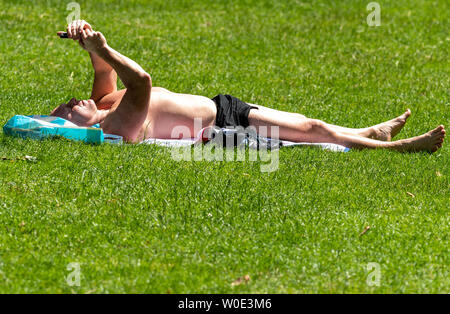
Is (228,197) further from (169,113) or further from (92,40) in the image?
(92,40)

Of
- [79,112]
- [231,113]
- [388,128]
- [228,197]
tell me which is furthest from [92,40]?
[388,128]

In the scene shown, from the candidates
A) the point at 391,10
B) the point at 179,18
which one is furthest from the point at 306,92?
the point at 391,10

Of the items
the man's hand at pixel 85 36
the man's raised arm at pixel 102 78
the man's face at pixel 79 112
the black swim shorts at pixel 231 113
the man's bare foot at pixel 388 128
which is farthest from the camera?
the man's bare foot at pixel 388 128

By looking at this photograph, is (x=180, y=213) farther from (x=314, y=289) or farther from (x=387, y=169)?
(x=387, y=169)

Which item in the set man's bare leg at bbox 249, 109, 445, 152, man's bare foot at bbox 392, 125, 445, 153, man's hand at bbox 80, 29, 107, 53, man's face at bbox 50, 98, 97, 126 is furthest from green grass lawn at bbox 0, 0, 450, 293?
man's hand at bbox 80, 29, 107, 53

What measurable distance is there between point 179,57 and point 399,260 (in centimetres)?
614

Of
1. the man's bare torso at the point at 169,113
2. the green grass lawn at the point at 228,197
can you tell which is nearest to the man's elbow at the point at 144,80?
the man's bare torso at the point at 169,113

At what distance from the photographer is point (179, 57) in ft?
32.7

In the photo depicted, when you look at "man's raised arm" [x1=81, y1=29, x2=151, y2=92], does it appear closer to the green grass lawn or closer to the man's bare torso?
the man's bare torso

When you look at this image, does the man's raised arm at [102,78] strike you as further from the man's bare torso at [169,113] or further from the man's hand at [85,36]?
the man's hand at [85,36]

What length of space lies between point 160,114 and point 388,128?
234 cm

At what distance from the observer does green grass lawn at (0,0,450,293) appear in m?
4.26

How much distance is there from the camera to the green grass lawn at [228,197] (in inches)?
168

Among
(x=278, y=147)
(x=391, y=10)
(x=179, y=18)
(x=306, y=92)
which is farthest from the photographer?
(x=391, y=10)
